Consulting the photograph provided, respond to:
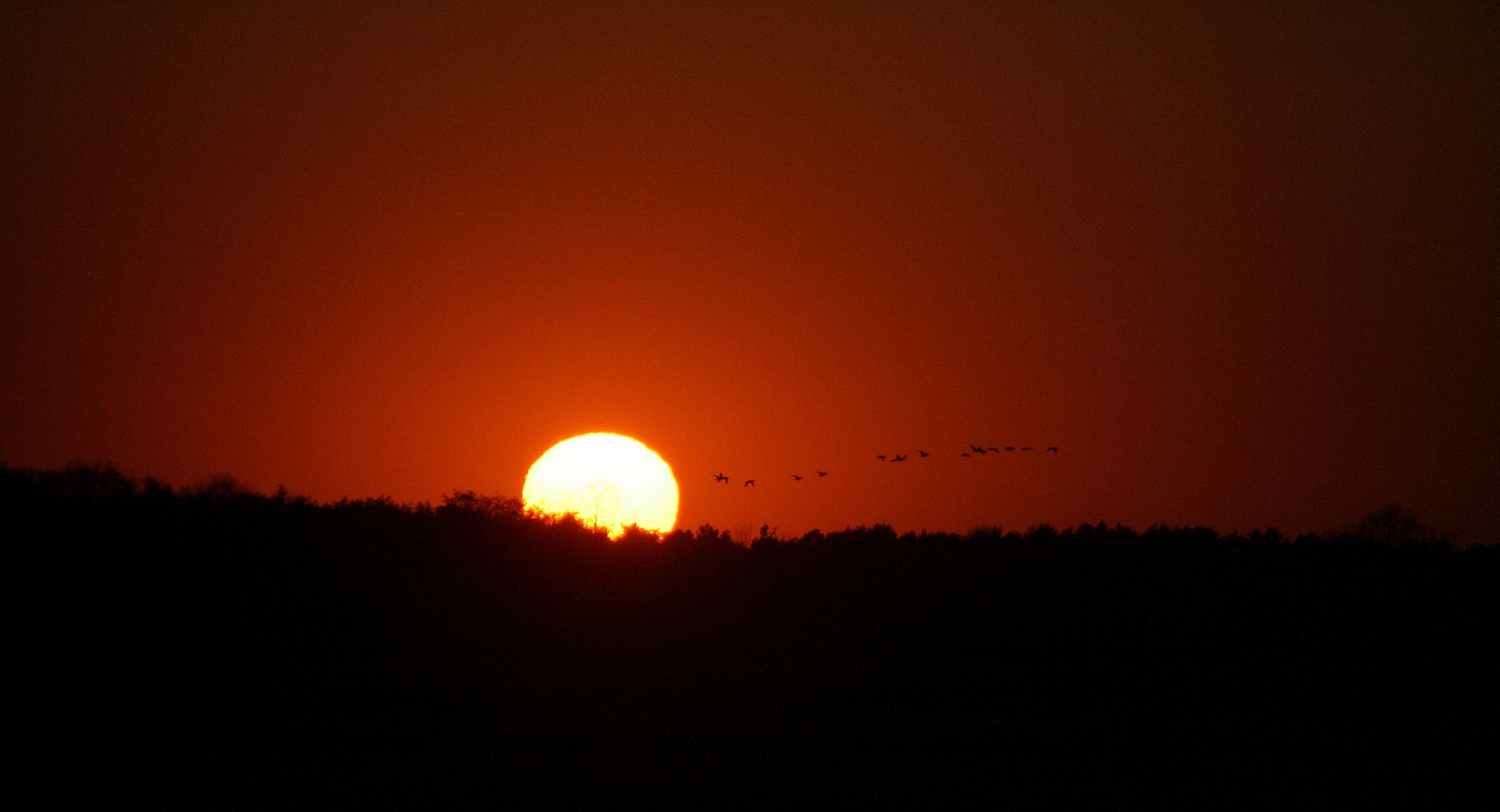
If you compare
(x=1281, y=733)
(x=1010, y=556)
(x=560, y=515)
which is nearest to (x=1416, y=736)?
(x=1281, y=733)

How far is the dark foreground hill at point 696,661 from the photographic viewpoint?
14.9m

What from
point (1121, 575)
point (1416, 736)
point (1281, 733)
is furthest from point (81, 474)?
point (1416, 736)

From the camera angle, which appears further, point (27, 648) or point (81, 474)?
point (81, 474)

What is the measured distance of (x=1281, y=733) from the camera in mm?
17219

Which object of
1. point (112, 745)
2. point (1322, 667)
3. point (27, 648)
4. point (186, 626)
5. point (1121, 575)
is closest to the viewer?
point (112, 745)

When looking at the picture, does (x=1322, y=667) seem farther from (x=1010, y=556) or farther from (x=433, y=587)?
(x=433, y=587)

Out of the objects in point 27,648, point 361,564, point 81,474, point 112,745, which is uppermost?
point 81,474

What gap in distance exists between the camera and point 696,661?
19078 mm

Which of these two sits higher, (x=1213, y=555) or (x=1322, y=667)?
(x=1213, y=555)

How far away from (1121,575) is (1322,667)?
4537 millimetres

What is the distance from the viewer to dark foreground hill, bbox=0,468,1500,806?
48.8 ft

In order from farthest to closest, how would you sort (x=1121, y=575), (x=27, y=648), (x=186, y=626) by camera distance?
(x=1121, y=575) → (x=186, y=626) → (x=27, y=648)

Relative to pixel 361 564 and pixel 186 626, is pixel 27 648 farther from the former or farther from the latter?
pixel 361 564

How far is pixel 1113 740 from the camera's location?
662 inches
